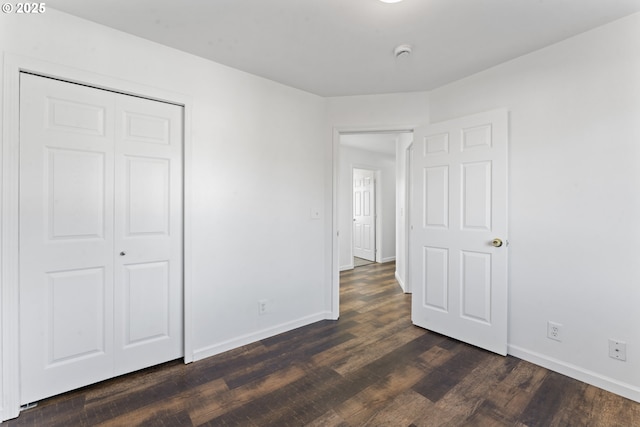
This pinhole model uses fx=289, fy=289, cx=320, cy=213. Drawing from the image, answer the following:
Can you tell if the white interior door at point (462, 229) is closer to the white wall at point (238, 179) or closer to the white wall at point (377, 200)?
the white wall at point (238, 179)

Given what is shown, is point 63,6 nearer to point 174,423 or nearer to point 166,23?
point 166,23

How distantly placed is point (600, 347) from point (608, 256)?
2.04 feet

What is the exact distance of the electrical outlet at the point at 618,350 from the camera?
1850mm

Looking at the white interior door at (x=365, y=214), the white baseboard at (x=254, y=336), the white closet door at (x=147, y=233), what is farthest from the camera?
the white interior door at (x=365, y=214)

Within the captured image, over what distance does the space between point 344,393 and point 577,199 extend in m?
2.09

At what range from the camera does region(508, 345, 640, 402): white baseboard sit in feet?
5.98

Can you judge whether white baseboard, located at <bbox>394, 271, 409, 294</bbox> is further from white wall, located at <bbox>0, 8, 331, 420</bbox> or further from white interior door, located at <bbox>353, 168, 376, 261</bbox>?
white interior door, located at <bbox>353, 168, 376, 261</bbox>

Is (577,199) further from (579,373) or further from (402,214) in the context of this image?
(402,214)

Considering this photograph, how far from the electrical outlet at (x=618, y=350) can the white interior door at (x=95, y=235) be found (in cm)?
303

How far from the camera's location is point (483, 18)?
1.82m

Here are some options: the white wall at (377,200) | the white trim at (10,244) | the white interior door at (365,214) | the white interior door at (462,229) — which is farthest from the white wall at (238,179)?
the white interior door at (365,214)

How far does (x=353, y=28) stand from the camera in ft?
6.34

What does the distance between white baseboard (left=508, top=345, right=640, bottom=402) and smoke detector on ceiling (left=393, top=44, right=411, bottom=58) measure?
2.48 metres

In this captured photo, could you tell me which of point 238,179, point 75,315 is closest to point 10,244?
point 75,315
